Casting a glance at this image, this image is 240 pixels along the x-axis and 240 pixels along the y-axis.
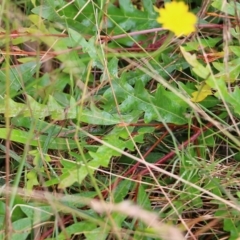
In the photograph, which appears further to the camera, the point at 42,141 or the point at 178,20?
the point at 42,141

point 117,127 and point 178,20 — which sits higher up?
point 178,20

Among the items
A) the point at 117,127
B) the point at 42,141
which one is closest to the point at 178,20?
the point at 117,127

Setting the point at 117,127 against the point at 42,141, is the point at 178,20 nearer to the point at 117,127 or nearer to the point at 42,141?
the point at 117,127

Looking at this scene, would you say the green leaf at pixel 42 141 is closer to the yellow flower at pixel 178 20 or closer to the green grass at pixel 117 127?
the green grass at pixel 117 127

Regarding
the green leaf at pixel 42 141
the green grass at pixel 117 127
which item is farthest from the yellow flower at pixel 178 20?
the green leaf at pixel 42 141

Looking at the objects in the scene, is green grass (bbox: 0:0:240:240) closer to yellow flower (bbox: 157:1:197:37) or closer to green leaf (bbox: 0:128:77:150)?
green leaf (bbox: 0:128:77:150)

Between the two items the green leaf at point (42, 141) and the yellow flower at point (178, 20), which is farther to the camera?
the green leaf at point (42, 141)

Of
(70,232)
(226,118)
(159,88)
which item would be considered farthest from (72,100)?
(226,118)
